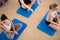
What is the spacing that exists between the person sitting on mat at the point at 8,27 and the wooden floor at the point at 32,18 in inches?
8.2

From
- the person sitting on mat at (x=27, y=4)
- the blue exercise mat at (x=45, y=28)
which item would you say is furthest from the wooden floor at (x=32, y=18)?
the person sitting on mat at (x=27, y=4)

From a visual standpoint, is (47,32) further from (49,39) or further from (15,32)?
(15,32)

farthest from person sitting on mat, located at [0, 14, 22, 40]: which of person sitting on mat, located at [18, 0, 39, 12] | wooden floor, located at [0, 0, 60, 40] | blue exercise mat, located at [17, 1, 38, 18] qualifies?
person sitting on mat, located at [18, 0, 39, 12]


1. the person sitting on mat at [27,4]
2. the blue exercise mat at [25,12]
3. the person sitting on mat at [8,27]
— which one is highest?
the person sitting on mat at [27,4]

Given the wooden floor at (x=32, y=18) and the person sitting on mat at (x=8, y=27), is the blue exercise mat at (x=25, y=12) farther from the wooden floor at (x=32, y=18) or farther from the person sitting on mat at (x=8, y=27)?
the person sitting on mat at (x=8, y=27)

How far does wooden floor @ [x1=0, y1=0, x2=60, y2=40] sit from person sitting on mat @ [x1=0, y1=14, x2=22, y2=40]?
21 centimetres

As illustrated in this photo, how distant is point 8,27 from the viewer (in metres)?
2.69

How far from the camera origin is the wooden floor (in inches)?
114

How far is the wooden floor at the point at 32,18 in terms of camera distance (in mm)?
2891

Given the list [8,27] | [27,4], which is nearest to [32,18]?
[27,4]

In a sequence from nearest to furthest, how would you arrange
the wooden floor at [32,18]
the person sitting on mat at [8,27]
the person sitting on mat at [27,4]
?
1. the person sitting on mat at [8,27]
2. the wooden floor at [32,18]
3. the person sitting on mat at [27,4]

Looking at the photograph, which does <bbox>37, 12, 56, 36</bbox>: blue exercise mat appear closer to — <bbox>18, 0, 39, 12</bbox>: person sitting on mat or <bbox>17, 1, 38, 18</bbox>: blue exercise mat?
<bbox>17, 1, 38, 18</bbox>: blue exercise mat

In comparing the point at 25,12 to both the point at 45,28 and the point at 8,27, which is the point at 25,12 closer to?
the point at 45,28

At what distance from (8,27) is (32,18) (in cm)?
75
